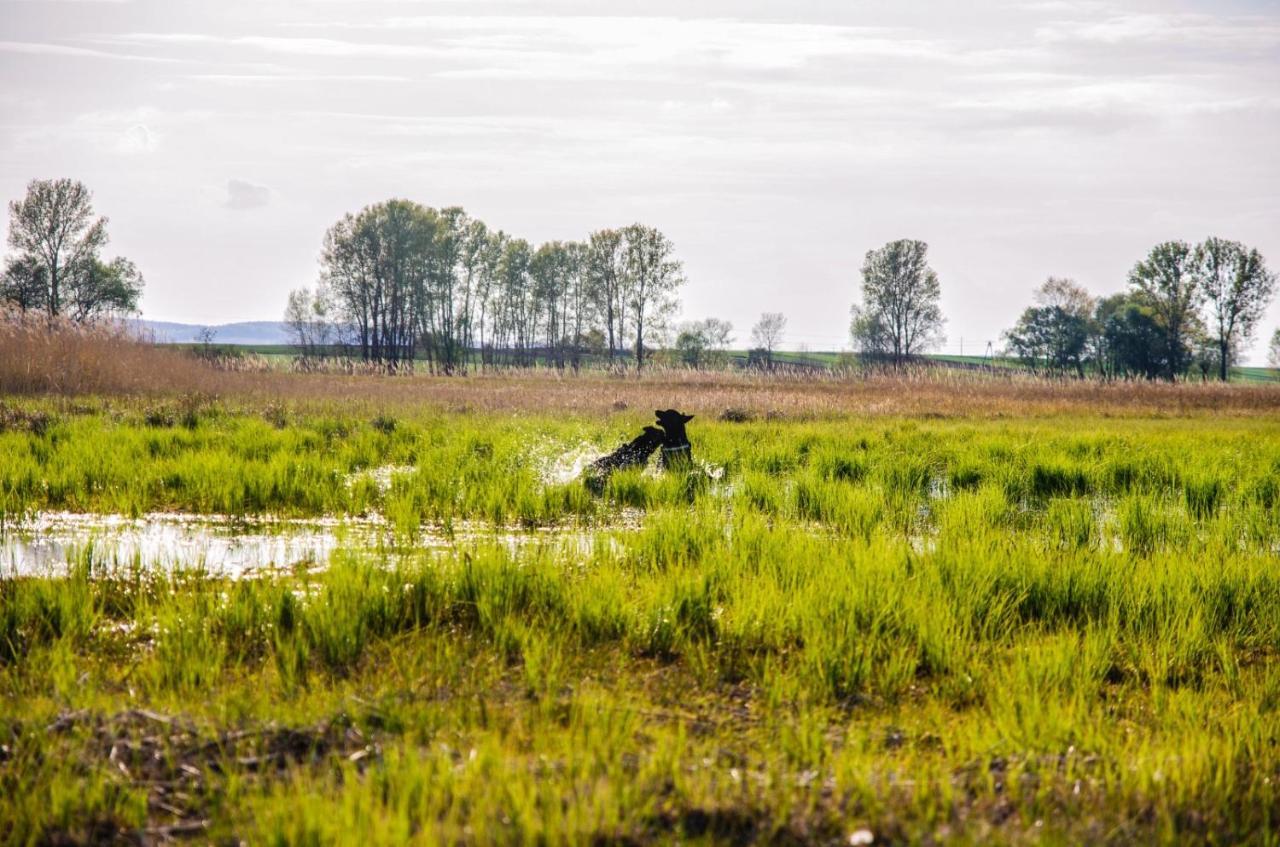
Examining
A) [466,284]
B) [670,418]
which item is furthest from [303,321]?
[670,418]

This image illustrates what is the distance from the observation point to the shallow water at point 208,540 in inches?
233

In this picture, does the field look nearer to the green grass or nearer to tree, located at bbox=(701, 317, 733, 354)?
the green grass

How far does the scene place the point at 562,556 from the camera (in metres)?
6.12

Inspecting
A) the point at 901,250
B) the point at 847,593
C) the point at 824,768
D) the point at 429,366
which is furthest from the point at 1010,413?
the point at 901,250

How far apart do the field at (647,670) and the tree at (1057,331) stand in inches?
2977

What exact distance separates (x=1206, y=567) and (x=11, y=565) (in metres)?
7.68

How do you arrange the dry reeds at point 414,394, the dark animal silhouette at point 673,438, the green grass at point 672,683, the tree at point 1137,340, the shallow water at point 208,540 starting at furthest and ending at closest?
1. the tree at point 1137,340
2. the dry reeds at point 414,394
3. the dark animal silhouette at point 673,438
4. the shallow water at point 208,540
5. the green grass at point 672,683

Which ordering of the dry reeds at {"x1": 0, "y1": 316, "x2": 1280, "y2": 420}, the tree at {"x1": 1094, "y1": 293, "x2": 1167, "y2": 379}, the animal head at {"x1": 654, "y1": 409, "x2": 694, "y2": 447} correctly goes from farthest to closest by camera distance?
1. the tree at {"x1": 1094, "y1": 293, "x2": 1167, "y2": 379}
2. the dry reeds at {"x1": 0, "y1": 316, "x2": 1280, "y2": 420}
3. the animal head at {"x1": 654, "y1": 409, "x2": 694, "y2": 447}

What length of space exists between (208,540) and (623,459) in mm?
5047

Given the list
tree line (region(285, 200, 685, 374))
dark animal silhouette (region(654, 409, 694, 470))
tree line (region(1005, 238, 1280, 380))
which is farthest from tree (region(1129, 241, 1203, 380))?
dark animal silhouette (region(654, 409, 694, 470))

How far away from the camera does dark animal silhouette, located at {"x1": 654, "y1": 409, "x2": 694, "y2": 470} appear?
11328 millimetres

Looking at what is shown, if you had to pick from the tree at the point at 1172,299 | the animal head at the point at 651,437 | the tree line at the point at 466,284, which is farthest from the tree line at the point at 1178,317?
the animal head at the point at 651,437

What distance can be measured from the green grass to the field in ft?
0.06

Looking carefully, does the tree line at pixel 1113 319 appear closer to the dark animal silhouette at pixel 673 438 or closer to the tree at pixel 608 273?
the tree at pixel 608 273
